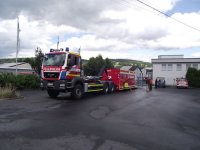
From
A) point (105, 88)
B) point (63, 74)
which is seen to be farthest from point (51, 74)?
point (105, 88)

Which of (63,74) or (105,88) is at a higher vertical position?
(63,74)

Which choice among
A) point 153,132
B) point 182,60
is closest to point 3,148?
point 153,132

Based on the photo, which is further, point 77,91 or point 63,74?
point 77,91

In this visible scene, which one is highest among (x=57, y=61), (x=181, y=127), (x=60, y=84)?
(x=57, y=61)

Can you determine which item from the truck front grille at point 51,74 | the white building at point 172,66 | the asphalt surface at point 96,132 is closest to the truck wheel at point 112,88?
the truck front grille at point 51,74

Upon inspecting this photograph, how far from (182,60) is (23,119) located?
51.9 m

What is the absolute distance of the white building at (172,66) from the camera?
5612 centimetres

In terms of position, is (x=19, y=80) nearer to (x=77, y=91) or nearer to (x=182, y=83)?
(x=77, y=91)

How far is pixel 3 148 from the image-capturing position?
604cm

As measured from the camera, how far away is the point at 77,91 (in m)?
17.7

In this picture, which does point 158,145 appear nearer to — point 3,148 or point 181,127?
point 181,127

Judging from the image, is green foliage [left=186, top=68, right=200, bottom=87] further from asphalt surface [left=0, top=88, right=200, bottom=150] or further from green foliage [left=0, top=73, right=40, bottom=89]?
asphalt surface [left=0, top=88, right=200, bottom=150]

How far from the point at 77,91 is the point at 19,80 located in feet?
29.3

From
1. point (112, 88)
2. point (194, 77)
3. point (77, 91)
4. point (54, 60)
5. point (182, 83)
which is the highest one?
point (54, 60)
